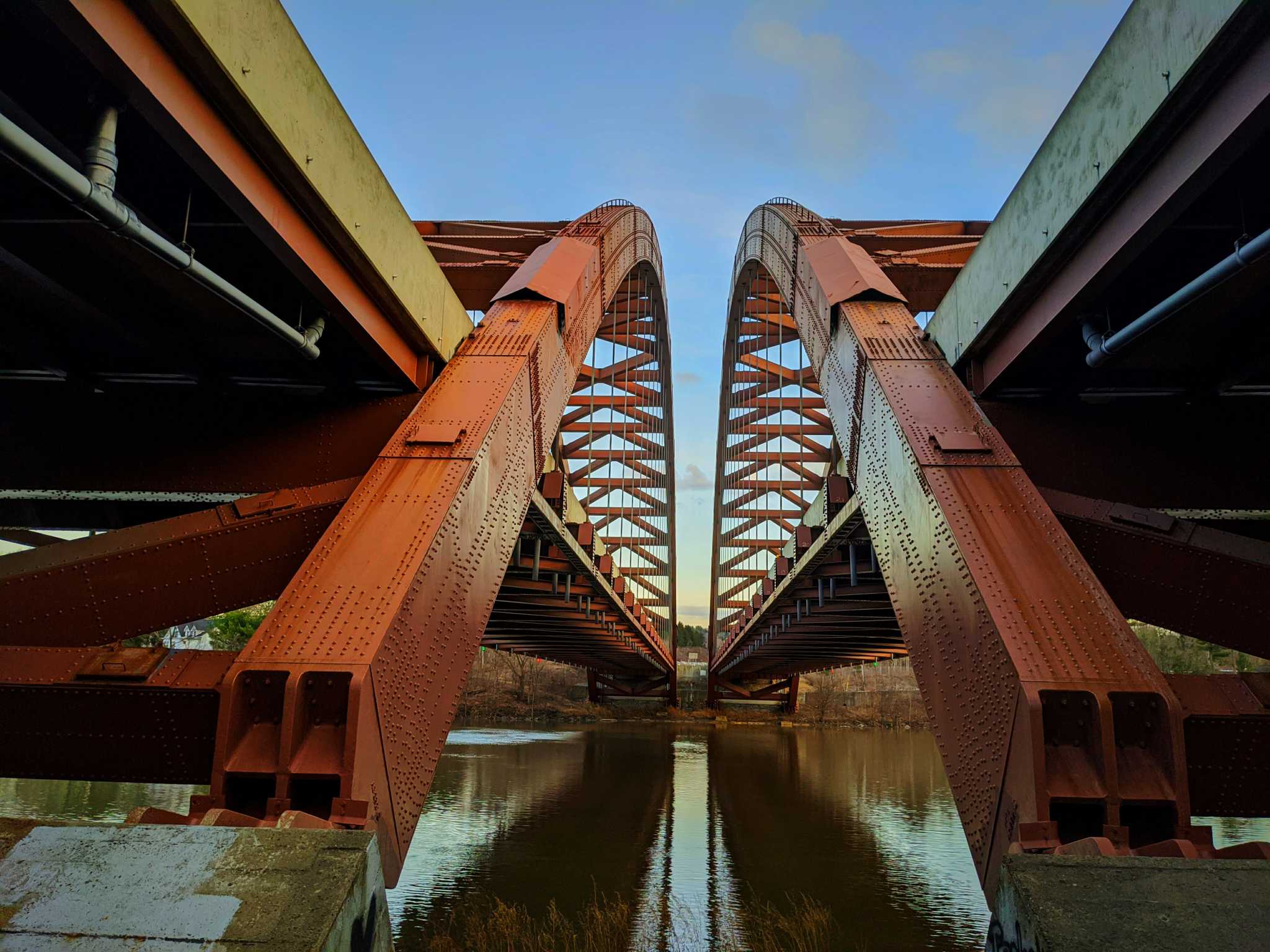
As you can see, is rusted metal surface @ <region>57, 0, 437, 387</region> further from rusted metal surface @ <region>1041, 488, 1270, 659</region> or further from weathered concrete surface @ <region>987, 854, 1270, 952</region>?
rusted metal surface @ <region>1041, 488, 1270, 659</region>

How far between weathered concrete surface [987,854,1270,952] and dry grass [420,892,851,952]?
638 cm

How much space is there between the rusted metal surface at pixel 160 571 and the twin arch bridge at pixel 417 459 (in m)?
0.02

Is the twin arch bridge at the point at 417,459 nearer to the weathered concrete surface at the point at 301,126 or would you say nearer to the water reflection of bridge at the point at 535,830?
the weathered concrete surface at the point at 301,126

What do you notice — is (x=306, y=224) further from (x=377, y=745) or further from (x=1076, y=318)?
(x=1076, y=318)

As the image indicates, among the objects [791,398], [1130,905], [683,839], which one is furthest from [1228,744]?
[791,398]

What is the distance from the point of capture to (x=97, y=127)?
13.8 feet

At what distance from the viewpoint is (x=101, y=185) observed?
411cm

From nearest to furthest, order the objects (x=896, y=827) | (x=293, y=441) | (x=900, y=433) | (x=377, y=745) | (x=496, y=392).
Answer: (x=377, y=745) < (x=900, y=433) < (x=496, y=392) < (x=293, y=441) < (x=896, y=827)

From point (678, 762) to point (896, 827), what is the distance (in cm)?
1325

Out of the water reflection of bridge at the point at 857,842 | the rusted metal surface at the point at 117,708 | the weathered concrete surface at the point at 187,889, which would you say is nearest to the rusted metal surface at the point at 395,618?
the rusted metal surface at the point at 117,708

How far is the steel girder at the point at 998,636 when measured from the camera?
4469 mm

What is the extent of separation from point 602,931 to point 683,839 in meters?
7.72

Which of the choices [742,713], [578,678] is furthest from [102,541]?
[578,678]

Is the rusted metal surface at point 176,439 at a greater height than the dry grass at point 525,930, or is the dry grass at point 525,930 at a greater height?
the rusted metal surface at point 176,439
